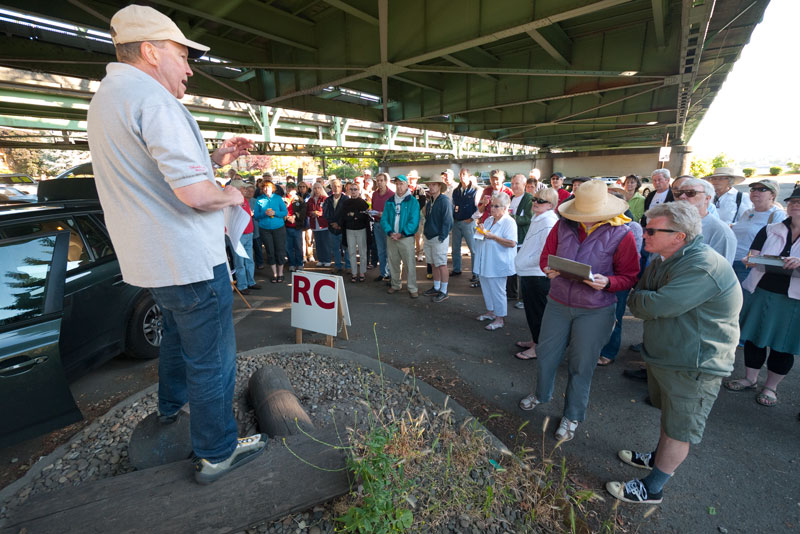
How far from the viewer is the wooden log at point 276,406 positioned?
2.56 m

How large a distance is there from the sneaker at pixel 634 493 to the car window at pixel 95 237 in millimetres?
5395

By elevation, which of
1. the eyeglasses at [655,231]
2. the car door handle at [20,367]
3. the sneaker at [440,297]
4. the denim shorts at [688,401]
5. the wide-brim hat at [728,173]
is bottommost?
the sneaker at [440,297]

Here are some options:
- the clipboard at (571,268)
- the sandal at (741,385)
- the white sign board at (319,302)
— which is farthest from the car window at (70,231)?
the sandal at (741,385)

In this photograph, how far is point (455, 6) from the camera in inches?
231

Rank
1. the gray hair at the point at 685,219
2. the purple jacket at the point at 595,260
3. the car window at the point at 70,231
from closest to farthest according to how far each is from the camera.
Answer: the gray hair at the point at 685,219, the purple jacket at the point at 595,260, the car window at the point at 70,231

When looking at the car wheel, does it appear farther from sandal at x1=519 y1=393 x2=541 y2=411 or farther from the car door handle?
sandal at x1=519 y1=393 x2=541 y2=411

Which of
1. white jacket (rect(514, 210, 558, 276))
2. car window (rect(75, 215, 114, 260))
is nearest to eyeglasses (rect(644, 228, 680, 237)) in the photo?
white jacket (rect(514, 210, 558, 276))

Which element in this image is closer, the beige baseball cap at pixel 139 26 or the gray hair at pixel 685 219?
the beige baseball cap at pixel 139 26

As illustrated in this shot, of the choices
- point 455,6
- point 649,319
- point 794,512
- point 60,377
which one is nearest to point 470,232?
point 455,6

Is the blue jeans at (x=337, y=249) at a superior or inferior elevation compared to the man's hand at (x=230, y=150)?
inferior

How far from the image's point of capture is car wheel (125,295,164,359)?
4.28m

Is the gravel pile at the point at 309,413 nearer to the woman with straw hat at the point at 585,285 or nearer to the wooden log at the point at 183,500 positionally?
the wooden log at the point at 183,500

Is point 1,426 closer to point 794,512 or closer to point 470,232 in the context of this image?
point 794,512

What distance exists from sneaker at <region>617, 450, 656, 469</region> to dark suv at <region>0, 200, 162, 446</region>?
171 inches
